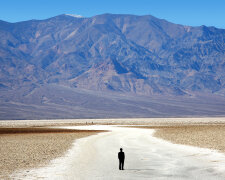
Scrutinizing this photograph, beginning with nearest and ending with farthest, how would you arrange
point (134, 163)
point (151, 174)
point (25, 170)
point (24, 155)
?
point (151, 174), point (25, 170), point (134, 163), point (24, 155)

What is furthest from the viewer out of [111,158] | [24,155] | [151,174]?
[24,155]

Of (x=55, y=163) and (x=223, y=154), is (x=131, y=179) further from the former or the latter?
(x=223, y=154)

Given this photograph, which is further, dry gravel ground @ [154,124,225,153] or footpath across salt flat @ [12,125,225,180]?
dry gravel ground @ [154,124,225,153]

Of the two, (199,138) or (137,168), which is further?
(199,138)

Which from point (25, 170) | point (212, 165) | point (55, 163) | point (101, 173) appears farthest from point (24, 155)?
point (212, 165)

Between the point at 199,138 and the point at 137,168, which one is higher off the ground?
the point at 199,138

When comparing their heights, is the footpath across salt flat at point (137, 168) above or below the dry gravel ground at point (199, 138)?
below

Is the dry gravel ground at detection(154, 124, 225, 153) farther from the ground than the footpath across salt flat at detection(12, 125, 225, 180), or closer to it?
farther from the ground

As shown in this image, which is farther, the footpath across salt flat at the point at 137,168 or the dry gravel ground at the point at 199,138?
the dry gravel ground at the point at 199,138

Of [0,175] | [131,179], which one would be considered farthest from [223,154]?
[0,175]

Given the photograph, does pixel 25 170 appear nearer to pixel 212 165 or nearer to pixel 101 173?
pixel 101 173

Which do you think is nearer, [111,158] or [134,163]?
[134,163]

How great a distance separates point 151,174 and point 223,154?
9.61m

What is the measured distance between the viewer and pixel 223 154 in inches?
1088
